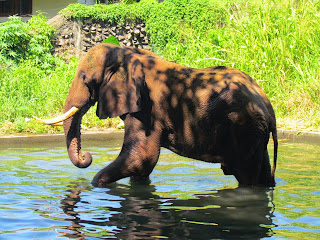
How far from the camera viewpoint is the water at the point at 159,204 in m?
4.69

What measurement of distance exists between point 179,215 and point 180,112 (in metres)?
1.38

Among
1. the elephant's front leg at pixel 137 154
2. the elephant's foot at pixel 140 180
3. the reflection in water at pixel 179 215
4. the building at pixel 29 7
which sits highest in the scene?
the building at pixel 29 7

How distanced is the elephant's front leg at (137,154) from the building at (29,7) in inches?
749

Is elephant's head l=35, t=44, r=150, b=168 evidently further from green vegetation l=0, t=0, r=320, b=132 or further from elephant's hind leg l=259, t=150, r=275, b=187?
green vegetation l=0, t=0, r=320, b=132

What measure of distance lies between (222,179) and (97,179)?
1.73 meters

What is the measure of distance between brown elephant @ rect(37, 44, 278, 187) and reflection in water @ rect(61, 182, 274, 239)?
35cm

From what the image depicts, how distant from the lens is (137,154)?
20.5ft

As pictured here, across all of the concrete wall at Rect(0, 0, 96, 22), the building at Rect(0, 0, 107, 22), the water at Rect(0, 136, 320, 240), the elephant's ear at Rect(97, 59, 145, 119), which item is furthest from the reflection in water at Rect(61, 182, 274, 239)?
the building at Rect(0, 0, 107, 22)

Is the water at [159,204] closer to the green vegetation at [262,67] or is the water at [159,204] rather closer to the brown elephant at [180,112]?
the brown elephant at [180,112]

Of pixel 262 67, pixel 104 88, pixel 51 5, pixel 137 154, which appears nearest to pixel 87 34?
pixel 51 5

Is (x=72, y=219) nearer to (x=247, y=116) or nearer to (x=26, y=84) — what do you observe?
(x=247, y=116)

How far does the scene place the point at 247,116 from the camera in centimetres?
594

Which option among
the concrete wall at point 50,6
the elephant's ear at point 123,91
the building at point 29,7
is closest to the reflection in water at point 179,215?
the elephant's ear at point 123,91

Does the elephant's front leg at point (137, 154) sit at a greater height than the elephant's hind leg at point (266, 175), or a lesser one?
greater
